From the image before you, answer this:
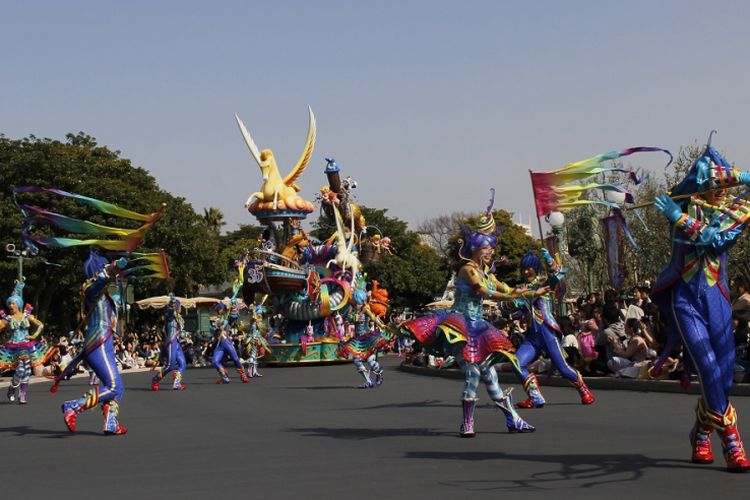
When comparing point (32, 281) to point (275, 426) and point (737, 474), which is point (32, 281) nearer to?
point (275, 426)

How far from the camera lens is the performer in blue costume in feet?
41.7

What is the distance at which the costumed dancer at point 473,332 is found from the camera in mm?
11086

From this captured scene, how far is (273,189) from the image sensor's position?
123ft

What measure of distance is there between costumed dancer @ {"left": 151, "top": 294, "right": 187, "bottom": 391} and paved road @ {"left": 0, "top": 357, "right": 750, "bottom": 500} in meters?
5.23

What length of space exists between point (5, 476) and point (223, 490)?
252 cm

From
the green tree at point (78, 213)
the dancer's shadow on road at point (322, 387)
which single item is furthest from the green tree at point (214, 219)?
the dancer's shadow on road at point (322, 387)

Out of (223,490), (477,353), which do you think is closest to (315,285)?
(477,353)

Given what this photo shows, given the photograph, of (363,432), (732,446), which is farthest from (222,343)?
(732,446)

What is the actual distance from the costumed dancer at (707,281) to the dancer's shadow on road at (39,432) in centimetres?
754

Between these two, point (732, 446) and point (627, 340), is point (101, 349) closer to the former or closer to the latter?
point (732, 446)

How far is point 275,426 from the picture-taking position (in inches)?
532

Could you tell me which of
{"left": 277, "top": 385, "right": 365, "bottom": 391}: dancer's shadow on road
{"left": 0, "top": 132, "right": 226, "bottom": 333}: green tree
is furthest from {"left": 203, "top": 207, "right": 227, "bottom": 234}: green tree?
{"left": 277, "top": 385, "right": 365, "bottom": 391}: dancer's shadow on road

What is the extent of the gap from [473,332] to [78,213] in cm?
3819

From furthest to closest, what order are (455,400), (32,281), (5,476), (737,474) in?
1. (32,281)
2. (455,400)
3. (5,476)
4. (737,474)
